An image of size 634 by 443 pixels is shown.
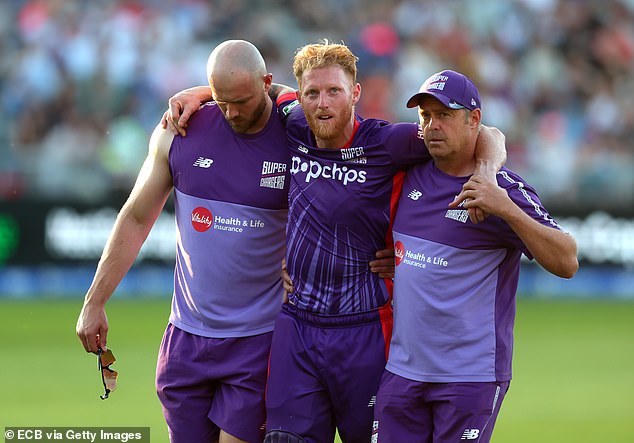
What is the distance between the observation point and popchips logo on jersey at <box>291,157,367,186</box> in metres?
6.25

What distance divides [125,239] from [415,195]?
5.83 feet

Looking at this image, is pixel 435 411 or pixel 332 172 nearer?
pixel 435 411

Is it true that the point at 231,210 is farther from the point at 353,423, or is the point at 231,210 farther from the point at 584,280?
the point at 584,280

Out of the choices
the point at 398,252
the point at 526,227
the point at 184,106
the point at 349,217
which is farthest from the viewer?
the point at 184,106

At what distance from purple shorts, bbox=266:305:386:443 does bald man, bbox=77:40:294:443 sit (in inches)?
12.8

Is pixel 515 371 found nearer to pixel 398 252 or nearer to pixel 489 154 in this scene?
pixel 398 252

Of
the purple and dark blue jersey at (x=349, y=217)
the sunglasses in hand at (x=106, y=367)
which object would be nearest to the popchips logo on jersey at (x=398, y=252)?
the purple and dark blue jersey at (x=349, y=217)

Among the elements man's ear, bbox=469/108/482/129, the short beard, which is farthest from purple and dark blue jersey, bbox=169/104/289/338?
man's ear, bbox=469/108/482/129

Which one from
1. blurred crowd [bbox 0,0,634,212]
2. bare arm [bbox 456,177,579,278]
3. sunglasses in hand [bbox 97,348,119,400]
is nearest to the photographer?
A: bare arm [bbox 456,177,579,278]

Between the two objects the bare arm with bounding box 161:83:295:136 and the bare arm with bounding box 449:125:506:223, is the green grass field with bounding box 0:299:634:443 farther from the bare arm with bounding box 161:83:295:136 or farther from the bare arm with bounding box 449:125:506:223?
the bare arm with bounding box 449:125:506:223

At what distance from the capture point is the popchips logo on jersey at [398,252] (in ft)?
19.9

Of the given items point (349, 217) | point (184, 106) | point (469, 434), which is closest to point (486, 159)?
point (349, 217)

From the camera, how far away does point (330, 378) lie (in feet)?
20.3

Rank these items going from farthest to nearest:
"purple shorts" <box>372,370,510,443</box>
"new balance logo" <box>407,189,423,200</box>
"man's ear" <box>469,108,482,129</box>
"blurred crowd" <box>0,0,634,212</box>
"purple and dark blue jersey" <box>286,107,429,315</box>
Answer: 1. "blurred crowd" <box>0,0,634,212</box>
2. "purple and dark blue jersey" <box>286,107,429,315</box>
3. "new balance logo" <box>407,189,423,200</box>
4. "man's ear" <box>469,108,482,129</box>
5. "purple shorts" <box>372,370,510,443</box>
